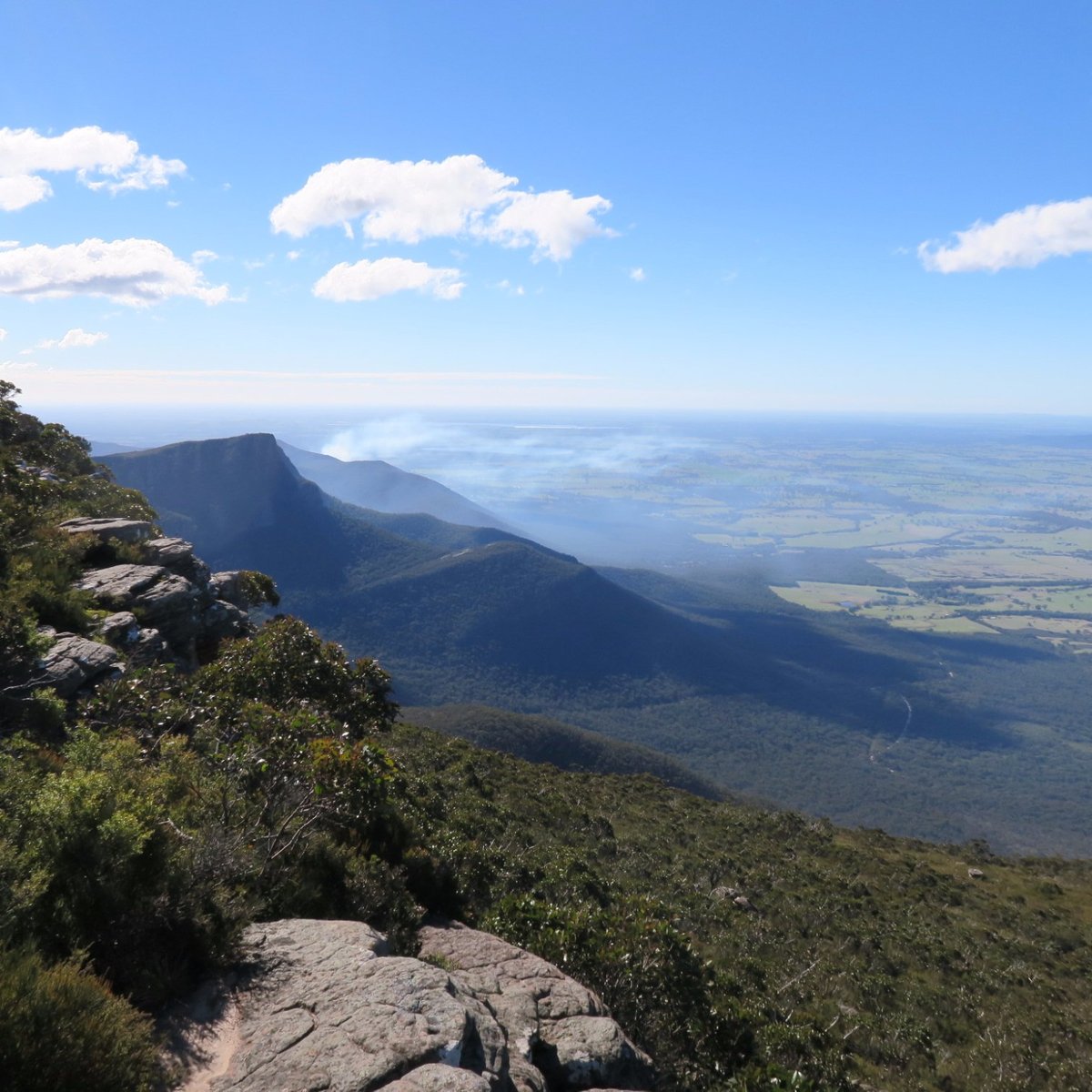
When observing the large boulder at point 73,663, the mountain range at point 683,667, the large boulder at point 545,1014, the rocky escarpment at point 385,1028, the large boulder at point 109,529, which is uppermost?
the large boulder at point 109,529

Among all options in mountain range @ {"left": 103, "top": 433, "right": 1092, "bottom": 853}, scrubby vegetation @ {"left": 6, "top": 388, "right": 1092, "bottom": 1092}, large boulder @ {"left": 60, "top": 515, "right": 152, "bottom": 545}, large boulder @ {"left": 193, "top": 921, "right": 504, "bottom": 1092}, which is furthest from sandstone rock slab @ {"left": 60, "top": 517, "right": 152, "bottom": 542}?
mountain range @ {"left": 103, "top": 433, "right": 1092, "bottom": 853}

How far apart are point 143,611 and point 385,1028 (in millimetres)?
14586

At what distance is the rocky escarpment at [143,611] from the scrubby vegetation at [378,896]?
0.81 meters

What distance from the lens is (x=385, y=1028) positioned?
5.27 metres

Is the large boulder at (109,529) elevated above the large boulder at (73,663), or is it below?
above

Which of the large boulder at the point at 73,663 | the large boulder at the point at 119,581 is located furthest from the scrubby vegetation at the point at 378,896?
the large boulder at the point at 119,581

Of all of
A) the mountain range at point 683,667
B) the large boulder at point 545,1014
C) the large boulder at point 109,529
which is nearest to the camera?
the large boulder at point 545,1014

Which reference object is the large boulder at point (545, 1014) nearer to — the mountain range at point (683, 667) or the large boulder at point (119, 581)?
the large boulder at point (119, 581)

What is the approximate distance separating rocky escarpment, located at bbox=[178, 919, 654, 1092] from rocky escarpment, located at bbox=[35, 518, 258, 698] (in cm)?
789

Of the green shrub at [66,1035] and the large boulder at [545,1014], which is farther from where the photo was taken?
the large boulder at [545,1014]

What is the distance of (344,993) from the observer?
225 inches

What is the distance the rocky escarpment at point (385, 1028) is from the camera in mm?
4891

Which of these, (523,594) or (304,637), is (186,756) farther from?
(523,594)

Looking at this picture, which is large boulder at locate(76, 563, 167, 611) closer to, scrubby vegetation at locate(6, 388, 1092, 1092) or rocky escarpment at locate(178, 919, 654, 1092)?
scrubby vegetation at locate(6, 388, 1092, 1092)
